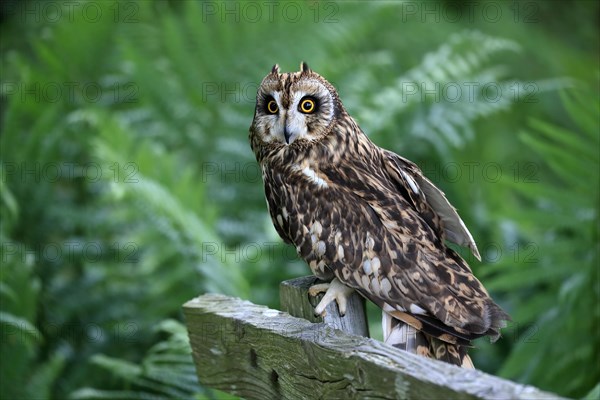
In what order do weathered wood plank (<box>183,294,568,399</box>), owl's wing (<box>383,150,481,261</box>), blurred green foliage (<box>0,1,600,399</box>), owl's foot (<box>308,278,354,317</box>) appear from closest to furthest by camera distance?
weathered wood plank (<box>183,294,568,399</box>) → owl's foot (<box>308,278,354,317</box>) → owl's wing (<box>383,150,481,261</box>) → blurred green foliage (<box>0,1,600,399</box>)

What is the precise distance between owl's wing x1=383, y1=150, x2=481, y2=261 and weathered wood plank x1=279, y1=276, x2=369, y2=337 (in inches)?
15.7

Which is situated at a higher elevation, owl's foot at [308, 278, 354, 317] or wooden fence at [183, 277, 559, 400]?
owl's foot at [308, 278, 354, 317]

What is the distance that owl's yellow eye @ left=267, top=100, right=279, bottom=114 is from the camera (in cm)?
248

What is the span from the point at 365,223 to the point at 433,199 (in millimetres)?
284

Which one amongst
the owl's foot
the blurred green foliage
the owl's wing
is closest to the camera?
the owl's foot

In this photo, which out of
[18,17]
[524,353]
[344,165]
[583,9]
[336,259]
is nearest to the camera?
[336,259]

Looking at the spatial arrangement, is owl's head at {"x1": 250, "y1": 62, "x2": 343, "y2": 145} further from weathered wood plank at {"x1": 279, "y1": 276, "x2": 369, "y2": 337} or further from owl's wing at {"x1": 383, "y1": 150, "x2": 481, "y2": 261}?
weathered wood plank at {"x1": 279, "y1": 276, "x2": 369, "y2": 337}

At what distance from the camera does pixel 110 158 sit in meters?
3.71

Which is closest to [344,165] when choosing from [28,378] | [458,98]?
A: [28,378]

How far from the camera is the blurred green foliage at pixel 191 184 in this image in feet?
11.3

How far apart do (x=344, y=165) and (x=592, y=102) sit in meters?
1.54

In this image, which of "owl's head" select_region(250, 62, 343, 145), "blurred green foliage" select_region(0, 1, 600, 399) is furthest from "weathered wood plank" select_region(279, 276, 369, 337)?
"blurred green foliage" select_region(0, 1, 600, 399)

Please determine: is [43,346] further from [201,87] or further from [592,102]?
[592,102]

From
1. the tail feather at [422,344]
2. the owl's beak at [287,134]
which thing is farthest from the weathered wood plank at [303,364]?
the owl's beak at [287,134]
